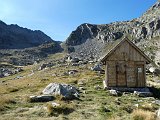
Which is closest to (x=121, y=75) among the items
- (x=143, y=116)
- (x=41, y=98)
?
(x=41, y=98)

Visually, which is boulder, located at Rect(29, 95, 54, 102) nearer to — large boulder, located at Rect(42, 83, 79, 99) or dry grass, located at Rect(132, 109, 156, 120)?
large boulder, located at Rect(42, 83, 79, 99)

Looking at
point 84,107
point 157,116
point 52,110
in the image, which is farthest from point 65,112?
point 157,116

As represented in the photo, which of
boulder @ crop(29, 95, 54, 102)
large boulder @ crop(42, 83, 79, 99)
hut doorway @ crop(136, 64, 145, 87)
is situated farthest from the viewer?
hut doorway @ crop(136, 64, 145, 87)

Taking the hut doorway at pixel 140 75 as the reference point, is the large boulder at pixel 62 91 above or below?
below

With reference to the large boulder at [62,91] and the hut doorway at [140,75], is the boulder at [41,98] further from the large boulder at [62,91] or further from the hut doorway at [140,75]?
the hut doorway at [140,75]

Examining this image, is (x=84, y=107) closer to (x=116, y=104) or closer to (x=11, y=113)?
(x=116, y=104)

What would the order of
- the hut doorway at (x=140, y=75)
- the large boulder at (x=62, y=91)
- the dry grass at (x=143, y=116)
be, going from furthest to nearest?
the hut doorway at (x=140, y=75)
the large boulder at (x=62, y=91)
the dry grass at (x=143, y=116)

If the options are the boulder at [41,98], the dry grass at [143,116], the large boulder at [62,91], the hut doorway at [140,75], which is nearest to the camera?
the dry grass at [143,116]

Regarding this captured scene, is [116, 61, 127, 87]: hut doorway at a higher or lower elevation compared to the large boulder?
higher

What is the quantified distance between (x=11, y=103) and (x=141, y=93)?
12.9m

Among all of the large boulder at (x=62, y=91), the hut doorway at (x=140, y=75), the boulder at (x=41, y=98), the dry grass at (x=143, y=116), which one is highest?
the hut doorway at (x=140, y=75)

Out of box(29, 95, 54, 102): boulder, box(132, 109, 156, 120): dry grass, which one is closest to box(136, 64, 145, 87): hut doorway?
box(29, 95, 54, 102): boulder

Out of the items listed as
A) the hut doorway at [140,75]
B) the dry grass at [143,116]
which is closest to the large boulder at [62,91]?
the dry grass at [143,116]

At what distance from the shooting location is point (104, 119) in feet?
59.9
